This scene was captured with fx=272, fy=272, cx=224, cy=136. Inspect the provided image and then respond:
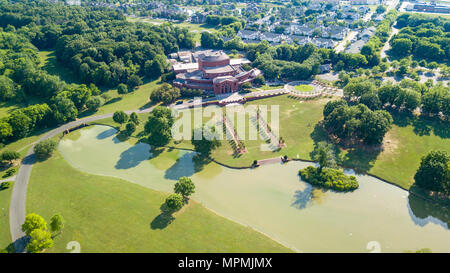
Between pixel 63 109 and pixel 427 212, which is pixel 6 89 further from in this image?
pixel 427 212

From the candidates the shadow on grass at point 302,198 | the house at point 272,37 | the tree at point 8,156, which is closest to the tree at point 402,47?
the house at point 272,37

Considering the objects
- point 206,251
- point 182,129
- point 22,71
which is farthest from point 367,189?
point 22,71

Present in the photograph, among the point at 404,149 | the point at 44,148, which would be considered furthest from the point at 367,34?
the point at 44,148

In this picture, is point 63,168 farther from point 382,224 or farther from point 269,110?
point 382,224

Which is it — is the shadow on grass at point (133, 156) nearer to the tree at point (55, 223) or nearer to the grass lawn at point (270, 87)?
the tree at point (55, 223)

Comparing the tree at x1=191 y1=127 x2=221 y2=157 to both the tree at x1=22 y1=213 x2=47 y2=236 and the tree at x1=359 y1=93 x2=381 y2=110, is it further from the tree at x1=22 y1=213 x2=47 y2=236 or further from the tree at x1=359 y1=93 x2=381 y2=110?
the tree at x1=359 y1=93 x2=381 y2=110
